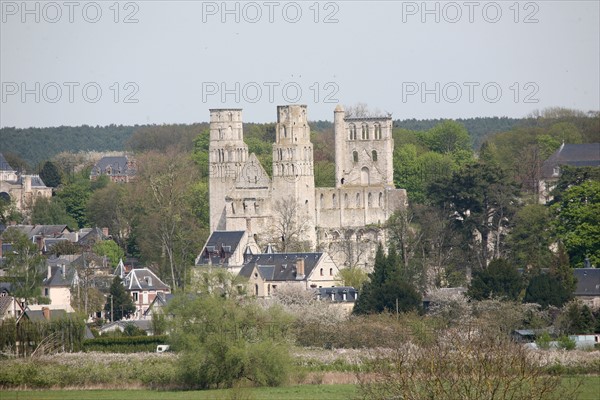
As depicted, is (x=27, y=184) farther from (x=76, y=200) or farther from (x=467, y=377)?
(x=467, y=377)

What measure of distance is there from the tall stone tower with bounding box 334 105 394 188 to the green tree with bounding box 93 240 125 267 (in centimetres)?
1090

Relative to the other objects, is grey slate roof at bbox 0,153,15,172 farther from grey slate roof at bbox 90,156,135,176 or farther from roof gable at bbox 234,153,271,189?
roof gable at bbox 234,153,271,189

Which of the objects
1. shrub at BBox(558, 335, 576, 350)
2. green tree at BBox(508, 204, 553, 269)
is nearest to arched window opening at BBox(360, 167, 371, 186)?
green tree at BBox(508, 204, 553, 269)

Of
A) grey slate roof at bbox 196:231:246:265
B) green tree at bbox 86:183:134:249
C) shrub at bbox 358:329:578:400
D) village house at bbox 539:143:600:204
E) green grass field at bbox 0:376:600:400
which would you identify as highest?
village house at bbox 539:143:600:204

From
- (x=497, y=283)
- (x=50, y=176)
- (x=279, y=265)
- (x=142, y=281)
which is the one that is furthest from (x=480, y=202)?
(x=50, y=176)

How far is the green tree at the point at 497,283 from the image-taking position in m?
67.1

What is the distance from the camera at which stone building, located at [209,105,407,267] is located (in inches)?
3445

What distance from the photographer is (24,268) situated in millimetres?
73375

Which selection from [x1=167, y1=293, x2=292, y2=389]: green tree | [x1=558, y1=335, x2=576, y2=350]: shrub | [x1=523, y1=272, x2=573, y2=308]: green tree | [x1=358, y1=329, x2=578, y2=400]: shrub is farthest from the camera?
[x1=523, y1=272, x2=573, y2=308]: green tree

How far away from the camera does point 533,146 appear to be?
104000 mm

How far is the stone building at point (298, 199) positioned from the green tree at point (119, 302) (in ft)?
36.3

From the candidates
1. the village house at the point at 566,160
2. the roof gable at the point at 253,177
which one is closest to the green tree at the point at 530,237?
the roof gable at the point at 253,177

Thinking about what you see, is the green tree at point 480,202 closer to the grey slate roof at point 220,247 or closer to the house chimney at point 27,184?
the grey slate roof at point 220,247

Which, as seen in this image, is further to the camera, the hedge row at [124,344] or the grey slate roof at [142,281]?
the grey slate roof at [142,281]
